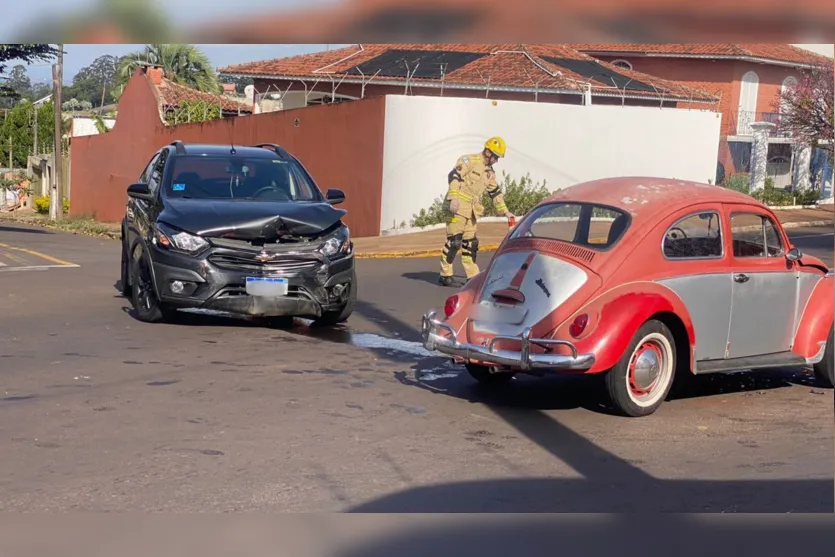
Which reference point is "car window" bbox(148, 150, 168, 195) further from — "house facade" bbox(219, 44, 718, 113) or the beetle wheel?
"house facade" bbox(219, 44, 718, 113)

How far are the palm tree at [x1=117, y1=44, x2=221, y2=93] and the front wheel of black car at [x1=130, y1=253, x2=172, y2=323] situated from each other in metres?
36.1

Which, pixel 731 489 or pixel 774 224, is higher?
pixel 774 224

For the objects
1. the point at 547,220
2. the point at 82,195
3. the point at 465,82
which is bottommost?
the point at 82,195

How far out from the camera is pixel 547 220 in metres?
8.77

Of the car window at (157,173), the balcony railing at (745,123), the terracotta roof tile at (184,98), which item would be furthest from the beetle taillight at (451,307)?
the terracotta roof tile at (184,98)

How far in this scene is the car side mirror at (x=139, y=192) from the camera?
11602 millimetres

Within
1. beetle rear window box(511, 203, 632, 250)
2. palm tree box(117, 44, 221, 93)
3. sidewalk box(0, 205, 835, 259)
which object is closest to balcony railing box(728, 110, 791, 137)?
sidewalk box(0, 205, 835, 259)

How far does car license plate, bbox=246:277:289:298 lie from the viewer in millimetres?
10555

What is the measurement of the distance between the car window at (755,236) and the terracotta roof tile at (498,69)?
19.0m

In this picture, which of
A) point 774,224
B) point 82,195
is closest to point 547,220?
point 774,224

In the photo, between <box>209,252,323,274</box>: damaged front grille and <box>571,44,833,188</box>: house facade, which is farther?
<box>571,44,833,188</box>: house facade

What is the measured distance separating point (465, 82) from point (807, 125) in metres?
→ 11.0

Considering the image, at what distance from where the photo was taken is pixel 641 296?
25.6ft

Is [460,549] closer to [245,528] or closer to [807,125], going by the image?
[245,528]
